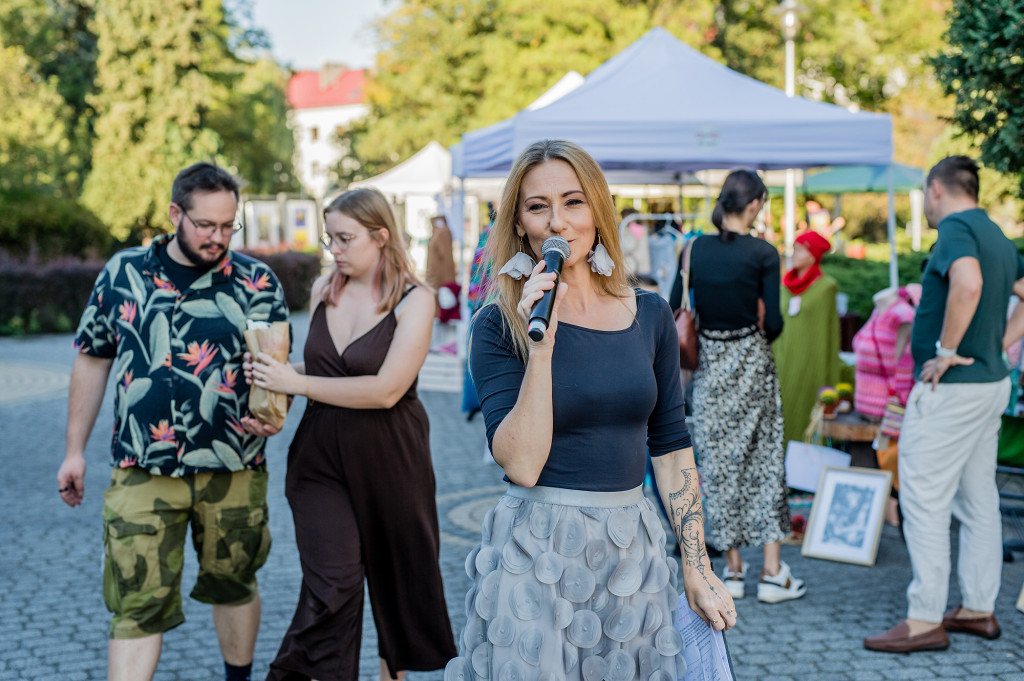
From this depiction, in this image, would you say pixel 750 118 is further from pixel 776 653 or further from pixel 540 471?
pixel 540 471

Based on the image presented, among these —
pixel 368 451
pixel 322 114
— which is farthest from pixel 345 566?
pixel 322 114

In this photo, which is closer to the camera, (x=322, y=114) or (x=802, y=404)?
(x=802, y=404)

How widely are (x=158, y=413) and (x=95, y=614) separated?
84.2 inches

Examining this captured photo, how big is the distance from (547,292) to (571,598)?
703 millimetres

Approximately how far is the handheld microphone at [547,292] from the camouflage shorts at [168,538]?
1.93 metres

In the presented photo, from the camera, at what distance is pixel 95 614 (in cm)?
506

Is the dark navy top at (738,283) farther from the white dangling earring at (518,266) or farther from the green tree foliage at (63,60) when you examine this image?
the green tree foliage at (63,60)

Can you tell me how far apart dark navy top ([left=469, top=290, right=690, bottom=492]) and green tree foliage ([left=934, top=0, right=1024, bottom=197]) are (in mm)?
4588

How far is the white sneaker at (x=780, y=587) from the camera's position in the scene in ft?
16.9

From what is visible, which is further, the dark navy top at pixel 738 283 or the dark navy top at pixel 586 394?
the dark navy top at pixel 738 283

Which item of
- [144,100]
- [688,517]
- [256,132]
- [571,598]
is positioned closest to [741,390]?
[688,517]

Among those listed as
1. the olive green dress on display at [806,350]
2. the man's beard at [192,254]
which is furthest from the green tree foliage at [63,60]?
the man's beard at [192,254]

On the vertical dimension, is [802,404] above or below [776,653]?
above

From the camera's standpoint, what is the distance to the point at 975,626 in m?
4.55
